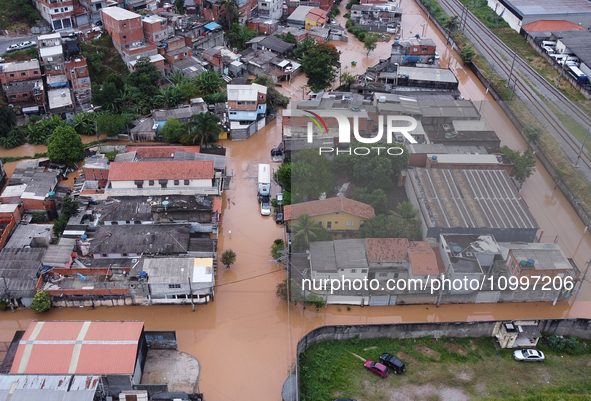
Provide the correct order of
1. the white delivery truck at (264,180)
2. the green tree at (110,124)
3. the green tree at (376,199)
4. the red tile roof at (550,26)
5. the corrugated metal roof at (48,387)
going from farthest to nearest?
the red tile roof at (550,26)
the green tree at (110,124)
the white delivery truck at (264,180)
the green tree at (376,199)
the corrugated metal roof at (48,387)

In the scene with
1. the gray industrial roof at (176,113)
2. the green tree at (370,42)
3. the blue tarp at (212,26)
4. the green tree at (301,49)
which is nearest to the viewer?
the gray industrial roof at (176,113)

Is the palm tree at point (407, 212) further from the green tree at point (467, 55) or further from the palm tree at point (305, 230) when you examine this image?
the green tree at point (467, 55)

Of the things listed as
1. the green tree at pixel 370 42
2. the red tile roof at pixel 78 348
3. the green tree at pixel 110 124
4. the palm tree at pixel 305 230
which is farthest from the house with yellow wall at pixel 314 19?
the red tile roof at pixel 78 348

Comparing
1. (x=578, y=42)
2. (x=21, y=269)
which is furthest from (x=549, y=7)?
(x=21, y=269)

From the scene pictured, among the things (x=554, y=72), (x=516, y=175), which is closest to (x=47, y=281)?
(x=516, y=175)

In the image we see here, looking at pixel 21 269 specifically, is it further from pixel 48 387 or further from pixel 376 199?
pixel 376 199

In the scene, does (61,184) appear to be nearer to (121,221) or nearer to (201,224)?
(121,221)
